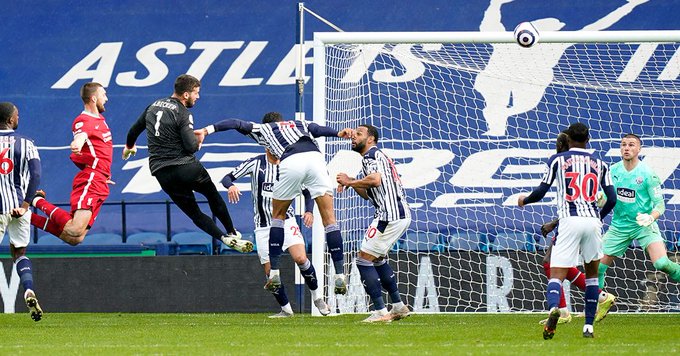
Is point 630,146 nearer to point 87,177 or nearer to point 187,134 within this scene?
point 187,134

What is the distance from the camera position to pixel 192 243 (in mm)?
16234

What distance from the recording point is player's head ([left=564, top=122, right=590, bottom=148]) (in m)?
8.28

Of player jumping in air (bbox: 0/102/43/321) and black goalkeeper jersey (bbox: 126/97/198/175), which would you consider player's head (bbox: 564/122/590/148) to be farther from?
player jumping in air (bbox: 0/102/43/321)

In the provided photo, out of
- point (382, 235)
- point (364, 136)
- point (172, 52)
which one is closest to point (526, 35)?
point (364, 136)

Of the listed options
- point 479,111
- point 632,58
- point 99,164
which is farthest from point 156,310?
point 632,58

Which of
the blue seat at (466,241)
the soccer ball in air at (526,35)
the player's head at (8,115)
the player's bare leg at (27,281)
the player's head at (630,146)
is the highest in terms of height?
the soccer ball in air at (526,35)

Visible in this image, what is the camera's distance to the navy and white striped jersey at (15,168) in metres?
9.77

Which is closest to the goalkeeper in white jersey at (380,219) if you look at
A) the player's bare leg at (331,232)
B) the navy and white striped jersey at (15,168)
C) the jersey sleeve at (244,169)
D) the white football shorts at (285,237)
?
the player's bare leg at (331,232)

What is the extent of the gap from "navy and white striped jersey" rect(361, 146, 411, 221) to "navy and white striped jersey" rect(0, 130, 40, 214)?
3026 mm

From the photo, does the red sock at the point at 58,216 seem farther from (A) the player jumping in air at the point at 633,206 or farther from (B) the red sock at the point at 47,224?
(A) the player jumping in air at the point at 633,206

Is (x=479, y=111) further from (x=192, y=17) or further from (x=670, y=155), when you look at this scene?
(x=192, y=17)

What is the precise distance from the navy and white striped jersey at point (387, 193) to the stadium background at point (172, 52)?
7.42 metres

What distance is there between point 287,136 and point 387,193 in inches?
43.5

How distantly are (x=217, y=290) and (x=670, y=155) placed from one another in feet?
21.7
